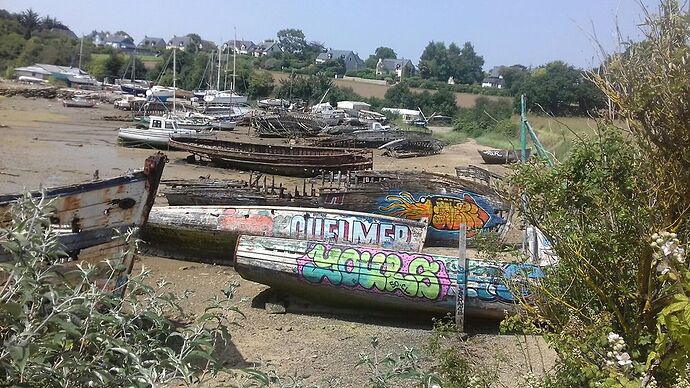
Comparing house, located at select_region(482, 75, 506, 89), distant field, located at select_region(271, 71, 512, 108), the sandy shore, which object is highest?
house, located at select_region(482, 75, 506, 89)

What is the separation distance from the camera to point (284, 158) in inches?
1037

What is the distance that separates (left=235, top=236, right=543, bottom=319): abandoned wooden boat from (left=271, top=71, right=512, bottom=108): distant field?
65273mm

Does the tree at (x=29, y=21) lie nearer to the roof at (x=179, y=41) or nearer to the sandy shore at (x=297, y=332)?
the roof at (x=179, y=41)

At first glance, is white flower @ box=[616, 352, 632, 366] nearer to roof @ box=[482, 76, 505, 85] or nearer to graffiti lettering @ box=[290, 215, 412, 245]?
graffiti lettering @ box=[290, 215, 412, 245]

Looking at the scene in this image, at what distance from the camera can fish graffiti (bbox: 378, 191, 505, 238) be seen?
15.2m

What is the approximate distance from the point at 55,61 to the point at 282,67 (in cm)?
3168

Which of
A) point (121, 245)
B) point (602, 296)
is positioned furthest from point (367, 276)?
point (602, 296)

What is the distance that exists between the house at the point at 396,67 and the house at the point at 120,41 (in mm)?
50161

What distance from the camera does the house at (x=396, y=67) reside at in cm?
11707

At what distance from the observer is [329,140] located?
38000mm

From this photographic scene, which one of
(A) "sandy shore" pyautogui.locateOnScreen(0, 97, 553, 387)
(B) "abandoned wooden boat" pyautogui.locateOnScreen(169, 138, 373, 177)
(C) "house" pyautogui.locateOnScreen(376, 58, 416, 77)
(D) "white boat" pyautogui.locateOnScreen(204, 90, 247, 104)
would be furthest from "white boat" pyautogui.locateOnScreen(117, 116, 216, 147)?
(C) "house" pyautogui.locateOnScreen(376, 58, 416, 77)

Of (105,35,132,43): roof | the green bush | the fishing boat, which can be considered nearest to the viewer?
the green bush

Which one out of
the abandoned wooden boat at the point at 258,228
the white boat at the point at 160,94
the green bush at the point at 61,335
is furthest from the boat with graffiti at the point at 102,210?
the white boat at the point at 160,94

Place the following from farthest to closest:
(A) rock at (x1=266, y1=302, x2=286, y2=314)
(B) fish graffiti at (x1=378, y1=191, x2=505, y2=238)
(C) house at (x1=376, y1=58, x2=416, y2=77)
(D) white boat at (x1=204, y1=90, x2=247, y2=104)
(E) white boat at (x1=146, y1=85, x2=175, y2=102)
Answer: (C) house at (x1=376, y1=58, x2=416, y2=77) → (E) white boat at (x1=146, y1=85, x2=175, y2=102) → (D) white boat at (x1=204, y1=90, x2=247, y2=104) → (B) fish graffiti at (x1=378, y1=191, x2=505, y2=238) → (A) rock at (x1=266, y1=302, x2=286, y2=314)
